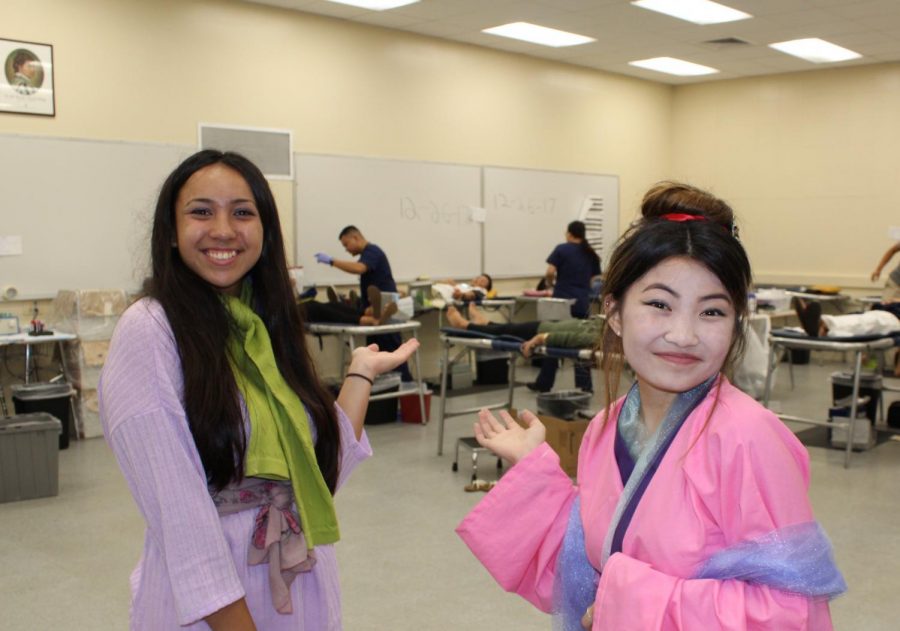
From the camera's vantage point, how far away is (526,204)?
29.4 ft

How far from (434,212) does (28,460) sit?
4485mm

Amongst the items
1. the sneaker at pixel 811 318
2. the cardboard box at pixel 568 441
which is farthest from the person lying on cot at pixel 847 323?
the cardboard box at pixel 568 441

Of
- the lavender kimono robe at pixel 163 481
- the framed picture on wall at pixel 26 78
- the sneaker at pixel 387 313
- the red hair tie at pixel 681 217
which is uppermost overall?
the framed picture on wall at pixel 26 78

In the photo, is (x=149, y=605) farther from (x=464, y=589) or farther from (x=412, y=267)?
(x=412, y=267)

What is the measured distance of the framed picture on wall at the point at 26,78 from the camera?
5.62 metres

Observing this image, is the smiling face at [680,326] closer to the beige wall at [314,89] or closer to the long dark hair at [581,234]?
the beige wall at [314,89]

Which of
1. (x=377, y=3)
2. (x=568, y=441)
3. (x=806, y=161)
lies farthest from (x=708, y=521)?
(x=806, y=161)

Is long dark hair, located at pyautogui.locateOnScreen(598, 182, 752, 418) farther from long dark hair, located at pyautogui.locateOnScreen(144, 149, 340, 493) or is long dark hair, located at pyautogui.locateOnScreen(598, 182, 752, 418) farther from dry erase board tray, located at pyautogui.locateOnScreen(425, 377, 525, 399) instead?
dry erase board tray, located at pyautogui.locateOnScreen(425, 377, 525, 399)

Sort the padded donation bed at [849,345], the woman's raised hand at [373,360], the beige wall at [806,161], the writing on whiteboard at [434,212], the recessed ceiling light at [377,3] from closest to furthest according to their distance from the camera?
the woman's raised hand at [373,360] < the padded donation bed at [849,345] < the recessed ceiling light at [377,3] < the writing on whiteboard at [434,212] < the beige wall at [806,161]

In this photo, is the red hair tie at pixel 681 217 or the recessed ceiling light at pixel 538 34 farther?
the recessed ceiling light at pixel 538 34

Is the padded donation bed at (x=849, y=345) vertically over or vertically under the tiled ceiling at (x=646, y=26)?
under

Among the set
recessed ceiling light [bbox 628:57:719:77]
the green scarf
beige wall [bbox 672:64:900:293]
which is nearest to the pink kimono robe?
the green scarf

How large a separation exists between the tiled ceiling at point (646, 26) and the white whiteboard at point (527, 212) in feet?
3.95

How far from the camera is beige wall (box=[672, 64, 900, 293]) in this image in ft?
30.0
